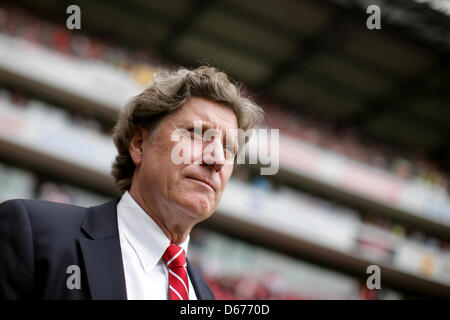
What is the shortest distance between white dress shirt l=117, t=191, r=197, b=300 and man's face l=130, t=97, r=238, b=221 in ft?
0.17

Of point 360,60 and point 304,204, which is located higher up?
point 360,60

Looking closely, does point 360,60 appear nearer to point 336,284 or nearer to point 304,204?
point 304,204

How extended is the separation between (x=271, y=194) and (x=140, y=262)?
22.5 ft

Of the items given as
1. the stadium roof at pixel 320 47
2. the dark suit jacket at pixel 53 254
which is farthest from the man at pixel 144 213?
the stadium roof at pixel 320 47

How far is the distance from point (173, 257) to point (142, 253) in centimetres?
9

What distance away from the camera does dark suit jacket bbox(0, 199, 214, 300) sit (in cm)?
88

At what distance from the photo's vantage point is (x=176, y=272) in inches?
44.6

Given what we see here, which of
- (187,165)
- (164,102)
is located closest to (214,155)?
(187,165)

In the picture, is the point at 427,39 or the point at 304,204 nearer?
the point at 427,39

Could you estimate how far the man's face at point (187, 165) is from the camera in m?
1.15

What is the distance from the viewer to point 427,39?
24.3 feet

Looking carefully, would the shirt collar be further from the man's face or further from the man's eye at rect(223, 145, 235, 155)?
the man's eye at rect(223, 145, 235, 155)
